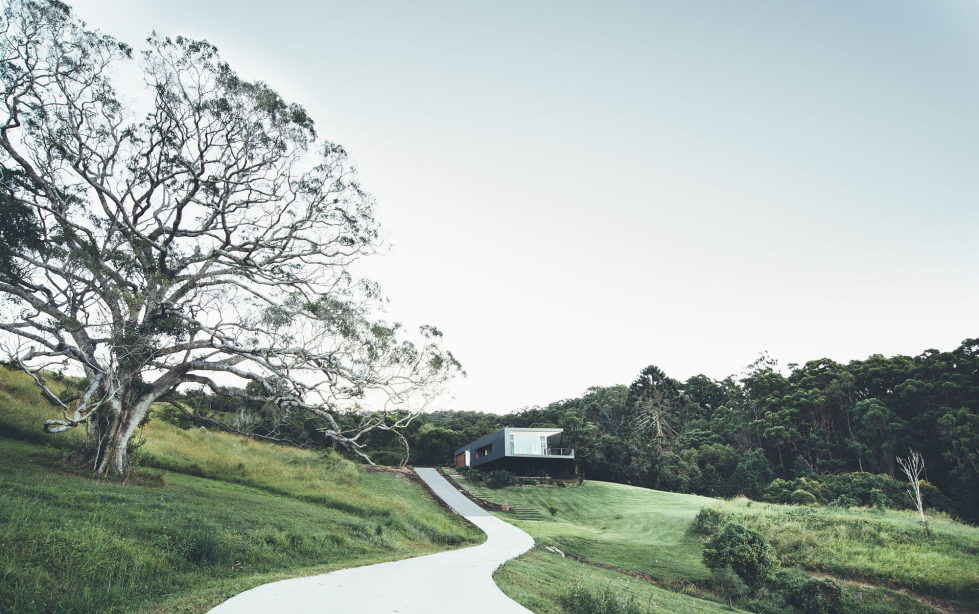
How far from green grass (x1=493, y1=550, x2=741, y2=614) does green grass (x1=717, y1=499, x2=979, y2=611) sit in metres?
9.49

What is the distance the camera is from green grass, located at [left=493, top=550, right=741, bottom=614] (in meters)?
8.77

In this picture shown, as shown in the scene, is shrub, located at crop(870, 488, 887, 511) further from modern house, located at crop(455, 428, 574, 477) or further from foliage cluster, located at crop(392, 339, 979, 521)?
modern house, located at crop(455, 428, 574, 477)

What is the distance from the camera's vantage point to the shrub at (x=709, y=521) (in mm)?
25141

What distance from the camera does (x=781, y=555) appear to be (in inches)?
848

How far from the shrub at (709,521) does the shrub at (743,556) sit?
841cm

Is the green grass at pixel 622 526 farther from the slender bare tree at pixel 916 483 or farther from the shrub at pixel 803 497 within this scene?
the slender bare tree at pixel 916 483

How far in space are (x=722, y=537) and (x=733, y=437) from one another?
4528 cm

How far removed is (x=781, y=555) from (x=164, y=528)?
2383cm

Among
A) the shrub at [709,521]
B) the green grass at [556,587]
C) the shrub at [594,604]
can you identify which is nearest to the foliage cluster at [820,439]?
the shrub at [709,521]

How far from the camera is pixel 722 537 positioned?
55.8 feet

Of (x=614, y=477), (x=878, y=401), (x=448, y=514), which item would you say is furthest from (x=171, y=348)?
(x=878, y=401)

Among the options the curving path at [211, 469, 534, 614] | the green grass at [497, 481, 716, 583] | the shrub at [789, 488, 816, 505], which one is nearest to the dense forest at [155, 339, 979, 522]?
the shrub at [789, 488, 816, 505]

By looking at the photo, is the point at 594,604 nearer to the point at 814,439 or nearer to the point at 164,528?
the point at 164,528

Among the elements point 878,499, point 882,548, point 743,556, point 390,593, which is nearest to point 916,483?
point 882,548
